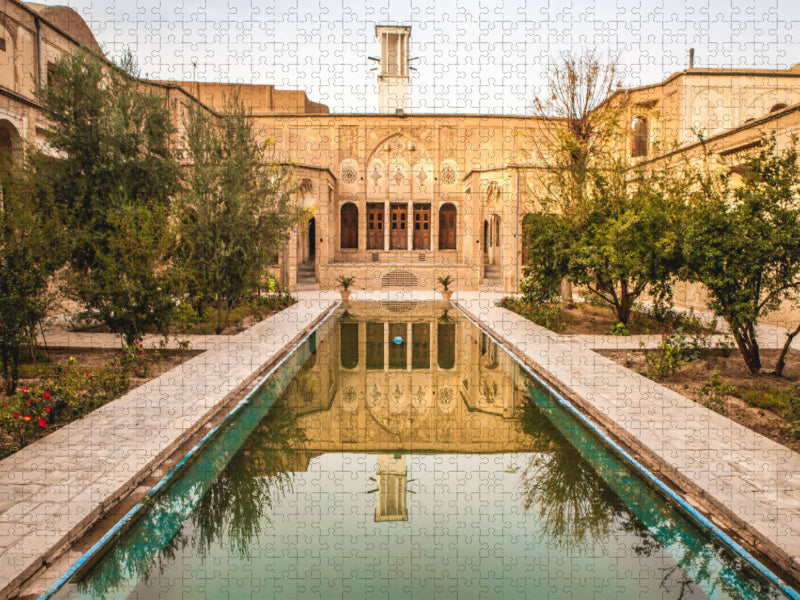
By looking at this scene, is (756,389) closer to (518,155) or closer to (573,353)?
(573,353)

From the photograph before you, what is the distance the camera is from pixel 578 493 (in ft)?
15.6

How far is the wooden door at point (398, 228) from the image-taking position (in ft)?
101

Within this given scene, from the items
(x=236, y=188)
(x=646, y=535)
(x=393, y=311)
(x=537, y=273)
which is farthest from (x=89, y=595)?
(x=393, y=311)

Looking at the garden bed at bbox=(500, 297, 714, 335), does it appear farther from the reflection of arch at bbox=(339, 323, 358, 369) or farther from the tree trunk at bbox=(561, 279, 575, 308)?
the reflection of arch at bbox=(339, 323, 358, 369)

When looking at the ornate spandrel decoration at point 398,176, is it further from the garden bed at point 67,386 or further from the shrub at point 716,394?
the shrub at point 716,394

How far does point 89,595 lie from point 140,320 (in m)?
6.44

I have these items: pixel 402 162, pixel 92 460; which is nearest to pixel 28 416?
pixel 92 460

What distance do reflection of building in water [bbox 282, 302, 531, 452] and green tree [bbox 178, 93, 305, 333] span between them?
223 cm

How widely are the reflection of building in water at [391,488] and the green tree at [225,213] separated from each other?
7514 mm

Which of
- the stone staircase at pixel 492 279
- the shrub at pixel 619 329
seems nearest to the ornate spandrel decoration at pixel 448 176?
the stone staircase at pixel 492 279

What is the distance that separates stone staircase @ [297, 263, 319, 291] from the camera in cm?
2554

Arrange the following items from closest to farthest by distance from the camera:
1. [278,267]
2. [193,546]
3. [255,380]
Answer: [193,546], [255,380], [278,267]

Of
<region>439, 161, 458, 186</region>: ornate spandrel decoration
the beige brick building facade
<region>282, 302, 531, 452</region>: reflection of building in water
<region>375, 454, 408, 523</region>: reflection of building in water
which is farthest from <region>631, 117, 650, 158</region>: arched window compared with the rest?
<region>375, 454, 408, 523</region>: reflection of building in water

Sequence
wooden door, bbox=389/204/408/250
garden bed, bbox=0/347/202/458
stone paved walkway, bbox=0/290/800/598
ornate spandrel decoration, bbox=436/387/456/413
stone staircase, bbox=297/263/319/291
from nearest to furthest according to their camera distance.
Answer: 1. stone paved walkway, bbox=0/290/800/598
2. garden bed, bbox=0/347/202/458
3. ornate spandrel decoration, bbox=436/387/456/413
4. stone staircase, bbox=297/263/319/291
5. wooden door, bbox=389/204/408/250
